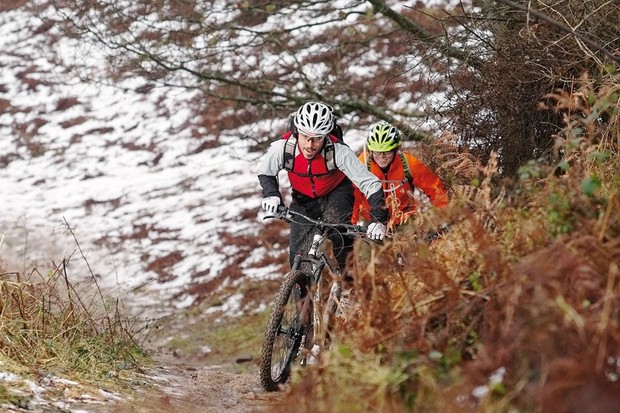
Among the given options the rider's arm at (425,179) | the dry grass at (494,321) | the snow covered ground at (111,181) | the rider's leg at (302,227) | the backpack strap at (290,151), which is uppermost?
the dry grass at (494,321)

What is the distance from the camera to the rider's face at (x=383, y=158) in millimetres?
7754

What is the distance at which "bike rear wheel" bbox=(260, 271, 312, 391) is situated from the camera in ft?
20.6

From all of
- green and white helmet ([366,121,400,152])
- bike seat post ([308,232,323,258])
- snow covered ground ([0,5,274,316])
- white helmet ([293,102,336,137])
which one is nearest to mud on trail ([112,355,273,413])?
bike seat post ([308,232,323,258])

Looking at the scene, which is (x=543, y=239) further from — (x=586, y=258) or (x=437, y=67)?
(x=437, y=67)

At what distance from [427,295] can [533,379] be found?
3.62 feet

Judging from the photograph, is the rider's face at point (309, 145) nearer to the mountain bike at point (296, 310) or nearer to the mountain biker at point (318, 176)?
the mountain biker at point (318, 176)

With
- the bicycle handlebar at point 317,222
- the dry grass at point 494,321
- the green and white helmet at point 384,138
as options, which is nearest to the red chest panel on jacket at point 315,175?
the bicycle handlebar at point 317,222

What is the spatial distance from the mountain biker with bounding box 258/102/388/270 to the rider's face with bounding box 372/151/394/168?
50 centimetres

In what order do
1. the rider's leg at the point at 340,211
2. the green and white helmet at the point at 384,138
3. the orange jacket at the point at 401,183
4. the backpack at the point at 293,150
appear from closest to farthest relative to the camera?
the backpack at the point at 293,150
the rider's leg at the point at 340,211
the orange jacket at the point at 401,183
the green and white helmet at the point at 384,138

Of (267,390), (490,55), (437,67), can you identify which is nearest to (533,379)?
(267,390)

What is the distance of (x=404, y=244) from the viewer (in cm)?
518

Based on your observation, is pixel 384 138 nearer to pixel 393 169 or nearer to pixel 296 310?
pixel 393 169

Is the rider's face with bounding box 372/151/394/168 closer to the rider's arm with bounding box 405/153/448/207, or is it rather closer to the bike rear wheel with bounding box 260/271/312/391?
the rider's arm with bounding box 405/153/448/207

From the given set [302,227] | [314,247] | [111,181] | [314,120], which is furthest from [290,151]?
[111,181]
